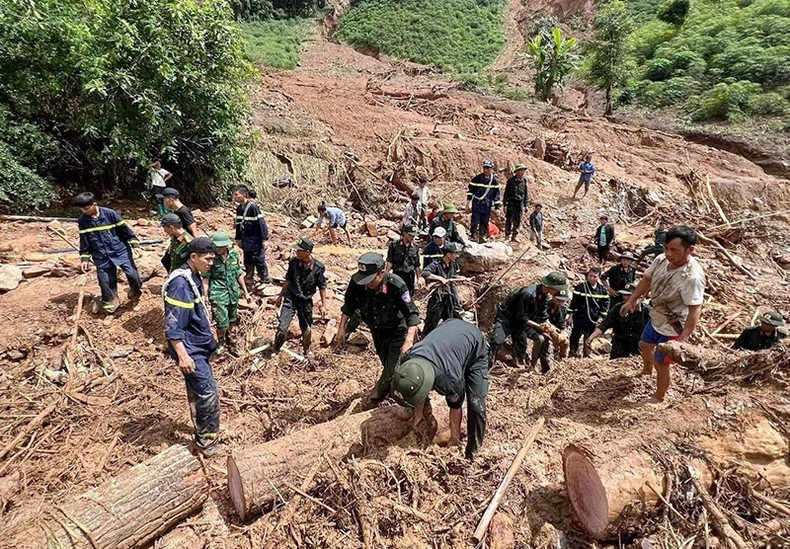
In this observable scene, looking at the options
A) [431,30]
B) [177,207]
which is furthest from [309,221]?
[431,30]

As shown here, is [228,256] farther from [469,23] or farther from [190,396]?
[469,23]

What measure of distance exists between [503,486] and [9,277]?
682 cm

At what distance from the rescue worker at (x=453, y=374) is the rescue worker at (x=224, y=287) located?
9.42 feet

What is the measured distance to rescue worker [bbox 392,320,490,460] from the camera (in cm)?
313

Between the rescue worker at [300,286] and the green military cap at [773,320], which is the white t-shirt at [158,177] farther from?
the green military cap at [773,320]

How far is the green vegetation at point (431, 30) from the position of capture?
28.7m

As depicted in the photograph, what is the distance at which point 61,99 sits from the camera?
870 cm

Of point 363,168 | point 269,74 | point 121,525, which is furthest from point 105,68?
point 269,74

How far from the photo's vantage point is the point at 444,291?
19.5 feet

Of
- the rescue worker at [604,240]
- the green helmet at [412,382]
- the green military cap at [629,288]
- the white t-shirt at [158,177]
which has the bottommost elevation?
the rescue worker at [604,240]

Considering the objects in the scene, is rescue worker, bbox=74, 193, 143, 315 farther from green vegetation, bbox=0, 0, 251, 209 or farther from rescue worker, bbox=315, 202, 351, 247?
rescue worker, bbox=315, 202, 351, 247

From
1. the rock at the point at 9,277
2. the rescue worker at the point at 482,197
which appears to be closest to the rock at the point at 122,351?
the rock at the point at 9,277

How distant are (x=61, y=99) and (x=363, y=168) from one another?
6891mm

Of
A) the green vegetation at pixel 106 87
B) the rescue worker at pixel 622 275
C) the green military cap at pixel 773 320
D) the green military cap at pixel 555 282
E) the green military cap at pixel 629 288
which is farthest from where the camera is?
the green vegetation at pixel 106 87
